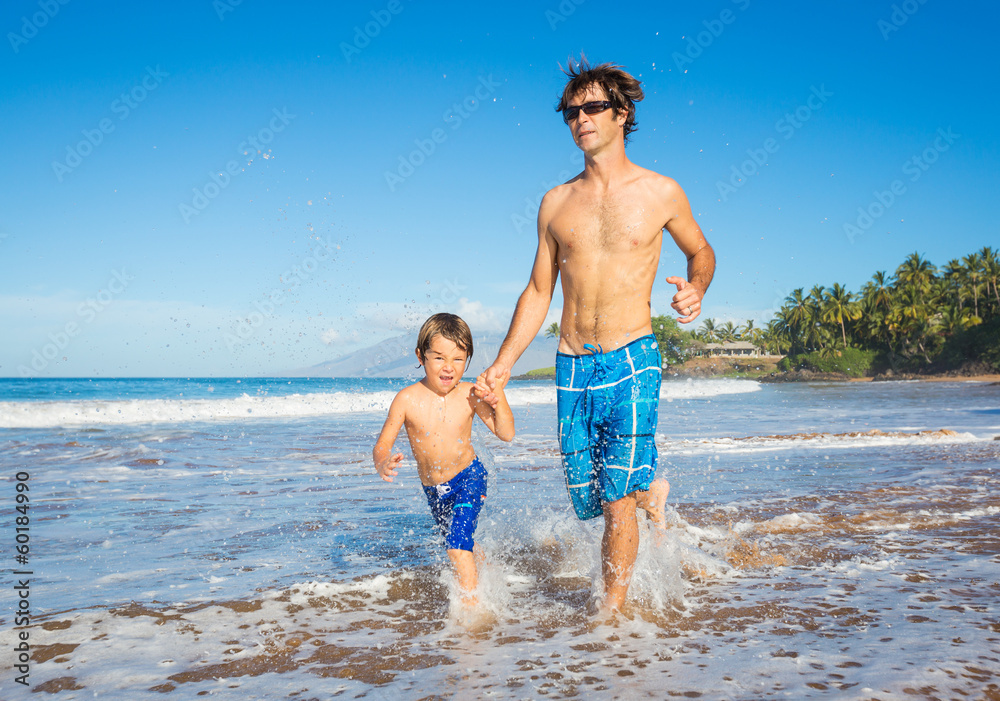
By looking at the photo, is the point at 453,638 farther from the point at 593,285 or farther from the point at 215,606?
the point at 593,285

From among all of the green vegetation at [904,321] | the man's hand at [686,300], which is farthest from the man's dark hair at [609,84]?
the green vegetation at [904,321]

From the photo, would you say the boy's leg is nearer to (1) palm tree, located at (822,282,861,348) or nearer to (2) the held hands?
(2) the held hands

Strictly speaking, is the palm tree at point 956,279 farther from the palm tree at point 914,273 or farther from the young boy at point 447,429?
the young boy at point 447,429

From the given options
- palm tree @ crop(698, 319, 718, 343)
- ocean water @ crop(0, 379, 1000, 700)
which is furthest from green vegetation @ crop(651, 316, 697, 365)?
ocean water @ crop(0, 379, 1000, 700)

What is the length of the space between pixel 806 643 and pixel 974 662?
568mm

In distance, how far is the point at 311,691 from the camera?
7.95 ft

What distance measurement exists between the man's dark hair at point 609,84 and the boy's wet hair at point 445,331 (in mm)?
1197

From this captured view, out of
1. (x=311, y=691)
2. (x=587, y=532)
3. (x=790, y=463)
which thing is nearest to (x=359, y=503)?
(x=587, y=532)

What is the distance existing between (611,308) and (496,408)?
2.48 feet

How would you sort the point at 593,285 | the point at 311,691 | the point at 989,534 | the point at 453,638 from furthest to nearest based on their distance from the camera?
the point at 989,534
the point at 593,285
the point at 453,638
the point at 311,691

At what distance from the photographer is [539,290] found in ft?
11.2

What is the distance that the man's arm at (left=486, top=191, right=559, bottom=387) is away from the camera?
3.35m

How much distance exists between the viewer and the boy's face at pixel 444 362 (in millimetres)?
3432

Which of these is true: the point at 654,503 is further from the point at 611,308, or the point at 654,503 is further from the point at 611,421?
the point at 611,308
